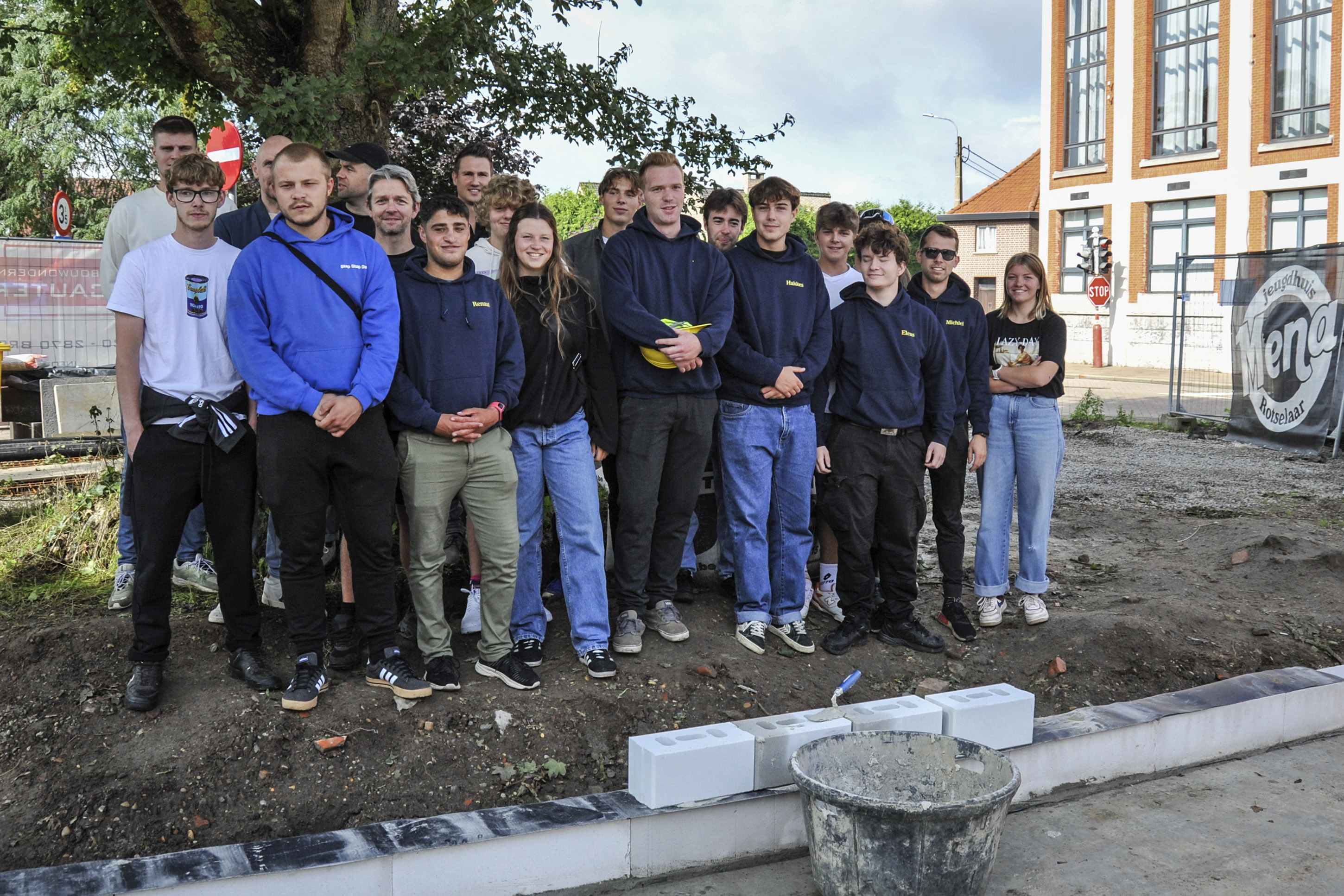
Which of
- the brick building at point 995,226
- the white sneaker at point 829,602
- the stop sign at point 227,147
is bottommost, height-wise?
the white sneaker at point 829,602

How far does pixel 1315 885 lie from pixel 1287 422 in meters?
10.4

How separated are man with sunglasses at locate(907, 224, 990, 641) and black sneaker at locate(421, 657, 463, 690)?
259 cm

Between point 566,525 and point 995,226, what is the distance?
1451 inches

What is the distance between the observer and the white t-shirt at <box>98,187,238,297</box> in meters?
5.02

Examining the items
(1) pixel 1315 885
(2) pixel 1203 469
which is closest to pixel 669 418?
(1) pixel 1315 885

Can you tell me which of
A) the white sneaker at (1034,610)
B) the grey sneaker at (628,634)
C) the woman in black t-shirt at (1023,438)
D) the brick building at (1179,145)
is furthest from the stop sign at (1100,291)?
the grey sneaker at (628,634)

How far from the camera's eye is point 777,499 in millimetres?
5258

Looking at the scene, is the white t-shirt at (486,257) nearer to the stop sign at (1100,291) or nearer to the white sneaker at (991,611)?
the white sneaker at (991,611)

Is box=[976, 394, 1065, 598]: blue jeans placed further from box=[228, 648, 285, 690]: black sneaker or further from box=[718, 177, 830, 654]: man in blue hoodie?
box=[228, 648, 285, 690]: black sneaker

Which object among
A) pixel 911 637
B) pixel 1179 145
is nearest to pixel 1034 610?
pixel 911 637

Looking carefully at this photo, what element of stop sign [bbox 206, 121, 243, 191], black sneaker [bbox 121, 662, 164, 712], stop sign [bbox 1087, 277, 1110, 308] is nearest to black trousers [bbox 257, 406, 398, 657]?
black sneaker [bbox 121, 662, 164, 712]

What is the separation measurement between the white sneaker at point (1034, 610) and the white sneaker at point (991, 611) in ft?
0.39

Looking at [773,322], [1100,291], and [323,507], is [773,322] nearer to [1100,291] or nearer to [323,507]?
[323,507]

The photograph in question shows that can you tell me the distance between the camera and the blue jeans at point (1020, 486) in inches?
223
